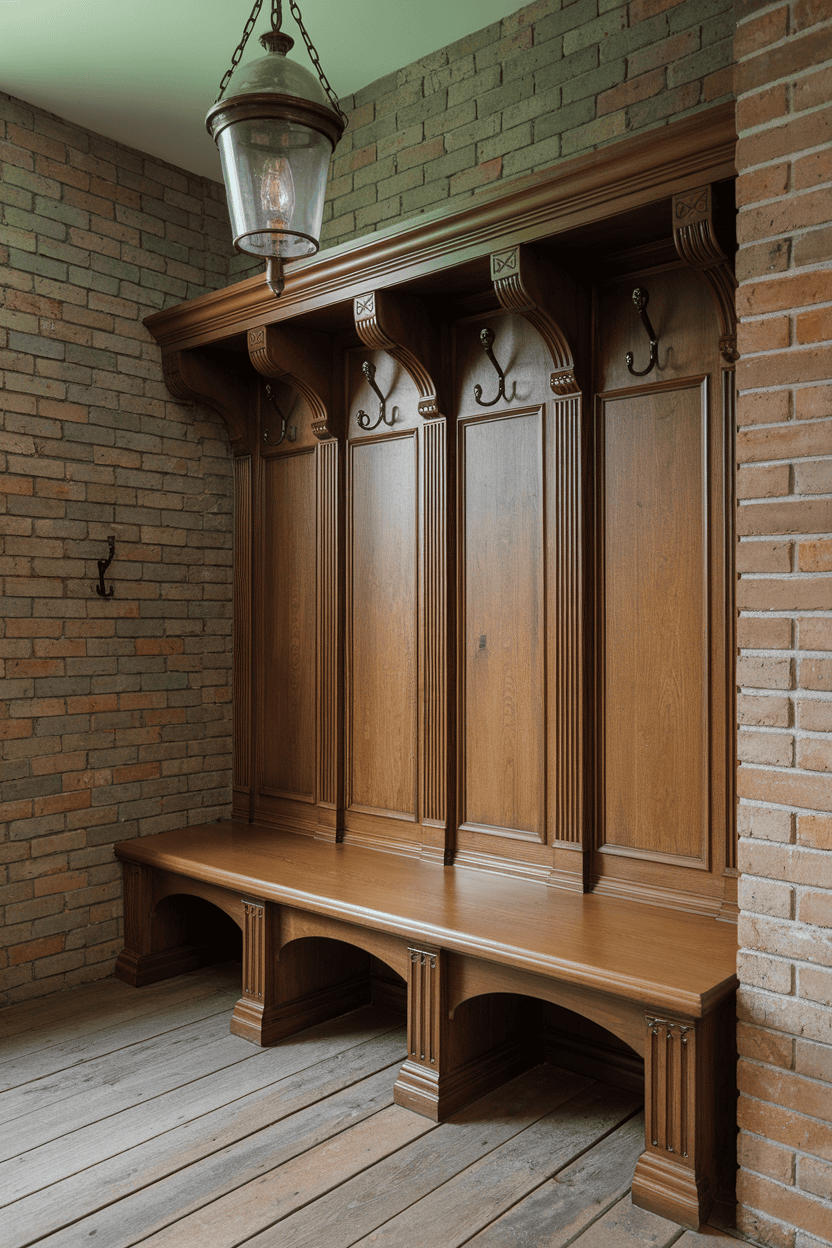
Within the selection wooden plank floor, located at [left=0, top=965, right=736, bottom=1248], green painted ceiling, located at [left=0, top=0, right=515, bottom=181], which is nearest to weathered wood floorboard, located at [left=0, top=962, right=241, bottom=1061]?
wooden plank floor, located at [left=0, top=965, right=736, bottom=1248]

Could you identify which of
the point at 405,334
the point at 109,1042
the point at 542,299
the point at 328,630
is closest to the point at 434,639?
the point at 328,630

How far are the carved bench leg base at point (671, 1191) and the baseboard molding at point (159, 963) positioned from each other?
2.08 m

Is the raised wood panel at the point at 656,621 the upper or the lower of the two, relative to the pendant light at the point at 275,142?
lower

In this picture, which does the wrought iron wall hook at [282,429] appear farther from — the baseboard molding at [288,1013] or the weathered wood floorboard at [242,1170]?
the weathered wood floorboard at [242,1170]

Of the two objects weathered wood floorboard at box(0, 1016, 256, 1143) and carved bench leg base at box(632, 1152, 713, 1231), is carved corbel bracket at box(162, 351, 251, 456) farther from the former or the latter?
carved bench leg base at box(632, 1152, 713, 1231)

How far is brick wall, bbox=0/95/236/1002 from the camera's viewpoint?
3320mm

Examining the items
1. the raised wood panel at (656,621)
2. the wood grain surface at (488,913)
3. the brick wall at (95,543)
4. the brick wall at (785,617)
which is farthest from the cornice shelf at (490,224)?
the wood grain surface at (488,913)

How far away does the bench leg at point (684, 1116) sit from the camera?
2062mm

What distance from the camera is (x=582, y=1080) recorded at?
9.20 feet

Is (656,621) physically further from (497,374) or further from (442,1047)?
(442,1047)

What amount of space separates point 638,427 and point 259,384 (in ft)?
6.05

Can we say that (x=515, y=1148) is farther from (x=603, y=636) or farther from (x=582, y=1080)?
(x=603, y=636)

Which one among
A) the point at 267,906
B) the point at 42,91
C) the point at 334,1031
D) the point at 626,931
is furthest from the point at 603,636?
the point at 42,91

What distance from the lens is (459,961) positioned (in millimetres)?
2553
